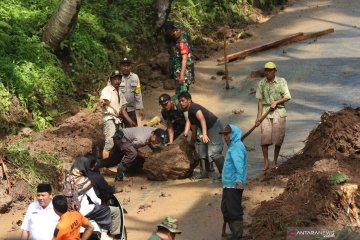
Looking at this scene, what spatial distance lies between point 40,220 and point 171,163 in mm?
4406

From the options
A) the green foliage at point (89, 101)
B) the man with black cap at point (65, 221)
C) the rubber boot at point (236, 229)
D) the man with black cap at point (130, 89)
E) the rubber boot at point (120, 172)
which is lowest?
the rubber boot at point (236, 229)

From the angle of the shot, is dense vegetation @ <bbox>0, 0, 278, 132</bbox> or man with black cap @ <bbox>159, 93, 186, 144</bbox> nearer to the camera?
man with black cap @ <bbox>159, 93, 186, 144</bbox>

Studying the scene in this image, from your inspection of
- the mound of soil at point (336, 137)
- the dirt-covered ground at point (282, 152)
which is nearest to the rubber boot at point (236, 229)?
the dirt-covered ground at point (282, 152)

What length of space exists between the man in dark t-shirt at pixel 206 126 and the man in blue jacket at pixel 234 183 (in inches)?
94.7

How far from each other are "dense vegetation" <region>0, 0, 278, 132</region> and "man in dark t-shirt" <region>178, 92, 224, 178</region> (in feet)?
12.7

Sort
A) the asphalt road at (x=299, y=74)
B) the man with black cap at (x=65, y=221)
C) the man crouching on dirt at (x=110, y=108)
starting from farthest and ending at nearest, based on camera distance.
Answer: the asphalt road at (x=299, y=74) → the man crouching on dirt at (x=110, y=108) → the man with black cap at (x=65, y=221)

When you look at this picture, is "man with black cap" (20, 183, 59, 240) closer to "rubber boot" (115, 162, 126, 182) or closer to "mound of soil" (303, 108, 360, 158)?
"rubber boot" (115, 162, 126, 182)

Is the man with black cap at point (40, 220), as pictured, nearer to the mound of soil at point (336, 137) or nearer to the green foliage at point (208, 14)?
the mound of soil at point (336, 137)

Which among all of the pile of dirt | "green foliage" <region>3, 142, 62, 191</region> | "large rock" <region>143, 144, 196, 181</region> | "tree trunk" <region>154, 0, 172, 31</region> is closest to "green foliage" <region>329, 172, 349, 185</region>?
the pile of dirt

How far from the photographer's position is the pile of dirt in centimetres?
967

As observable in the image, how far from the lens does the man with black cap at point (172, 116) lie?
12.7 meters

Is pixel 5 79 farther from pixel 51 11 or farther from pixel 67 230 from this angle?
pixel 67 230

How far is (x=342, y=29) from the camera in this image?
75.3 ft

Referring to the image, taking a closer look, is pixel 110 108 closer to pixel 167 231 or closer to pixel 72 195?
pixel 72 195
